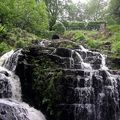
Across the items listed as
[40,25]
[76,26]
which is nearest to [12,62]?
[40,25]

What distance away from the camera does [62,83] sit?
19594 mm

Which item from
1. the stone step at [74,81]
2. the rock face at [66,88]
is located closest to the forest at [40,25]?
the rock face at [66,88]

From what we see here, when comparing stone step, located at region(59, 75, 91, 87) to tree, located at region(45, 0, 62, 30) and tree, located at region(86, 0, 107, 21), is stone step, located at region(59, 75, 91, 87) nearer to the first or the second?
tree, located at region(45, 0, 62, 30)

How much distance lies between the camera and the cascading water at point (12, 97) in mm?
→ 16845

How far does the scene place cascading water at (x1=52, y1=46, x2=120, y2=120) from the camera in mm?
19219

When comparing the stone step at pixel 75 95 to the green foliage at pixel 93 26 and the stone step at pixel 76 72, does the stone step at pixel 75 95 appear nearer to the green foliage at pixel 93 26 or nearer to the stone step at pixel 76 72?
the stone step at pixel 76 72

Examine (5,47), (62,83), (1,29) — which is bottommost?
(62,83)

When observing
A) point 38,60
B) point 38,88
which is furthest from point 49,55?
point 38,88

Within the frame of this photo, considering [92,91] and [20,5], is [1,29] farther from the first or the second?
[92,91]

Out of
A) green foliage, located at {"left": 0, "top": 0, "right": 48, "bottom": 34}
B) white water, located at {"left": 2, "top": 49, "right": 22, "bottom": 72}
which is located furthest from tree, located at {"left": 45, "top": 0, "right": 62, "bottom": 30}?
white water, located at {"left": 2, "top": 49, "right": 22, "bottom": 72}

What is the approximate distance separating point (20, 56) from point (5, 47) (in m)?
6.60

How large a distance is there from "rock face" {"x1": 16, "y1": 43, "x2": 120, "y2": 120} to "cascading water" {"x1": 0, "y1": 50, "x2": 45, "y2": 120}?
51 centimetres

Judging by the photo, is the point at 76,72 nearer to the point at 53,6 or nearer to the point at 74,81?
the point at 74,81

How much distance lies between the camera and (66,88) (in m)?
19.5
